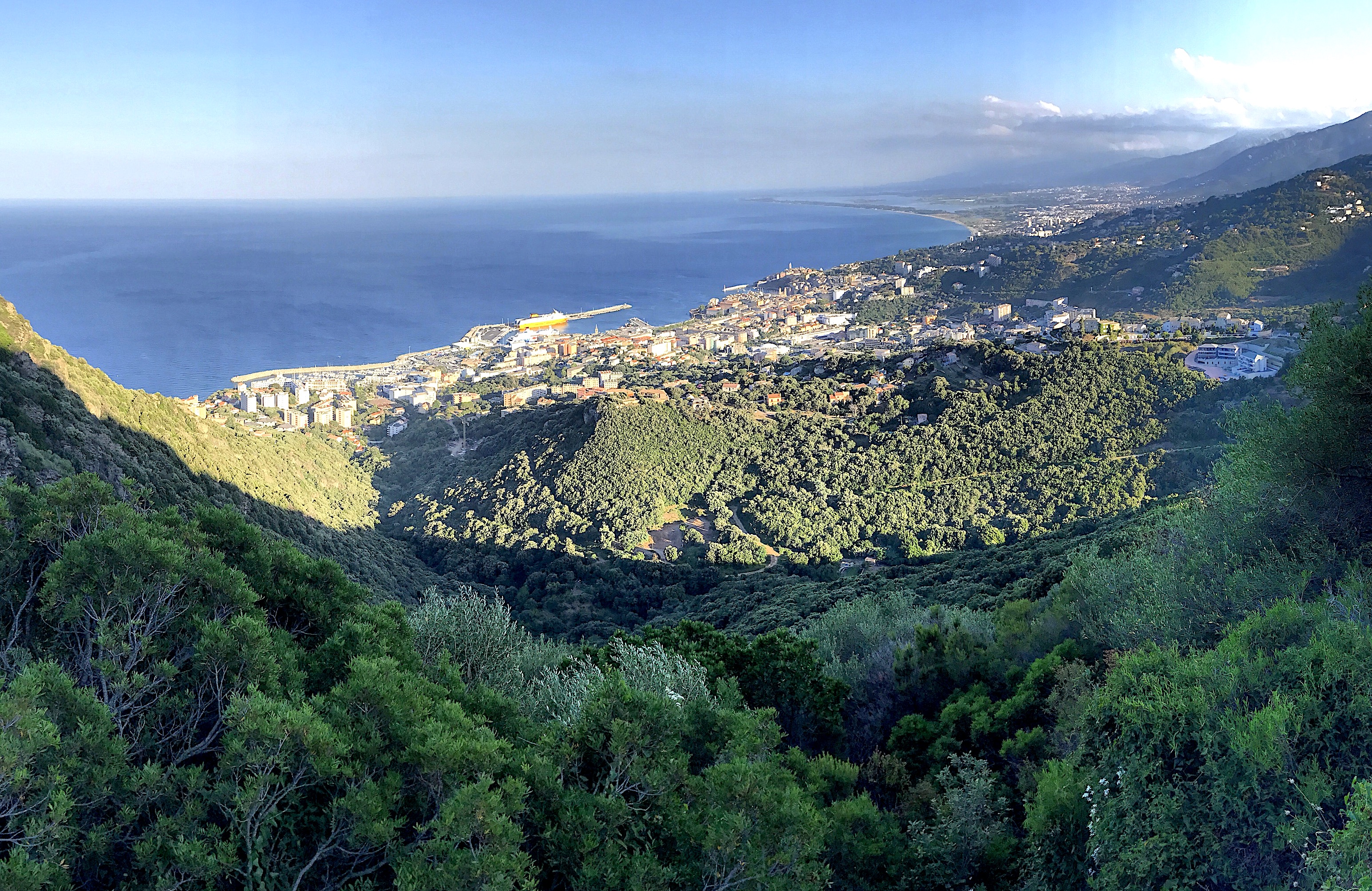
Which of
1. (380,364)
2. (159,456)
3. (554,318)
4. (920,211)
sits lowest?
(380,364)

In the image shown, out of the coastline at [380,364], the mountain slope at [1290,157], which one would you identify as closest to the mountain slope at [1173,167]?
the mountain slope at [1290,157]

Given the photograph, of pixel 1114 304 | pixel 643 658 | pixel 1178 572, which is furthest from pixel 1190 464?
pixel 1114 304

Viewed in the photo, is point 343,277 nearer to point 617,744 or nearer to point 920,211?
point 617,744

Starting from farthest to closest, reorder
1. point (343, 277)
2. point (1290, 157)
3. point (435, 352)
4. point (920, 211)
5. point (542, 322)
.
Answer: point (920, 211) → point (343, 277) → point (1290, 157) → point (542, 322) → point (435, 352)

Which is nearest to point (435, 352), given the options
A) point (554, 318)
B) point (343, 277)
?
point (554, 318)

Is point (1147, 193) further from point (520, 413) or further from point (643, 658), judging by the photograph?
point (643, 658)

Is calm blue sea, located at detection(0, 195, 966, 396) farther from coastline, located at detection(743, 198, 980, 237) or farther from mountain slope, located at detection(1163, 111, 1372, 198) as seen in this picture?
mountain slope, located at detection(1163, 111, 1372, 198)
